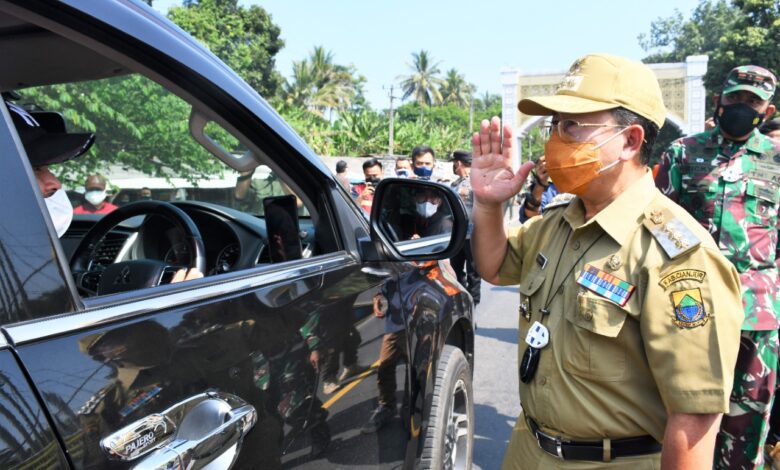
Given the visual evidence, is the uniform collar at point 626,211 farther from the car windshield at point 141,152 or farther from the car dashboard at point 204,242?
the car dashboard at point 204,242

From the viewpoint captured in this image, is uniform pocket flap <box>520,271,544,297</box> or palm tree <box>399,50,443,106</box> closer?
uniform pocket flap <box>520,271,544,297</box>

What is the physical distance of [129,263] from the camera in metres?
1.72

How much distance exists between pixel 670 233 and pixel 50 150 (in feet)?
5.41

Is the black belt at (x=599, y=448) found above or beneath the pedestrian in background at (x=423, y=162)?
beneath

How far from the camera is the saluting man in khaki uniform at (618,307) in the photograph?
4.50ft

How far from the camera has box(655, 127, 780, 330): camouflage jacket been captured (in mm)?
2584

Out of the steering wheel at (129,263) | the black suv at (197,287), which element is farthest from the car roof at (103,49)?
the steering wheel at (129,263)

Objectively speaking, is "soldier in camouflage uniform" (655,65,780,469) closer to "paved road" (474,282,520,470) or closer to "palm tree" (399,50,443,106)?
"paved road" (474,282,520,470)

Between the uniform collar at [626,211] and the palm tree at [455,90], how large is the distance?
85.5 meters

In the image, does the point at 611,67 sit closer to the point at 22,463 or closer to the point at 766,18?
the point at 22,463

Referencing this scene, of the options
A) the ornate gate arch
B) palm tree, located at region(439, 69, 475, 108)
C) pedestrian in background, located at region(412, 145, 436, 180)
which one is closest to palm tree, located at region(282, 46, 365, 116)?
the ornate gate arch

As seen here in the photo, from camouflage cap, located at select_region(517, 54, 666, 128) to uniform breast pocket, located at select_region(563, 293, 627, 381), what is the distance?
47 cm

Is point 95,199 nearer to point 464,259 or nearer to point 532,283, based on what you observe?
point 532,283

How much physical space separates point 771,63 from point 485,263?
3327 centimetres
